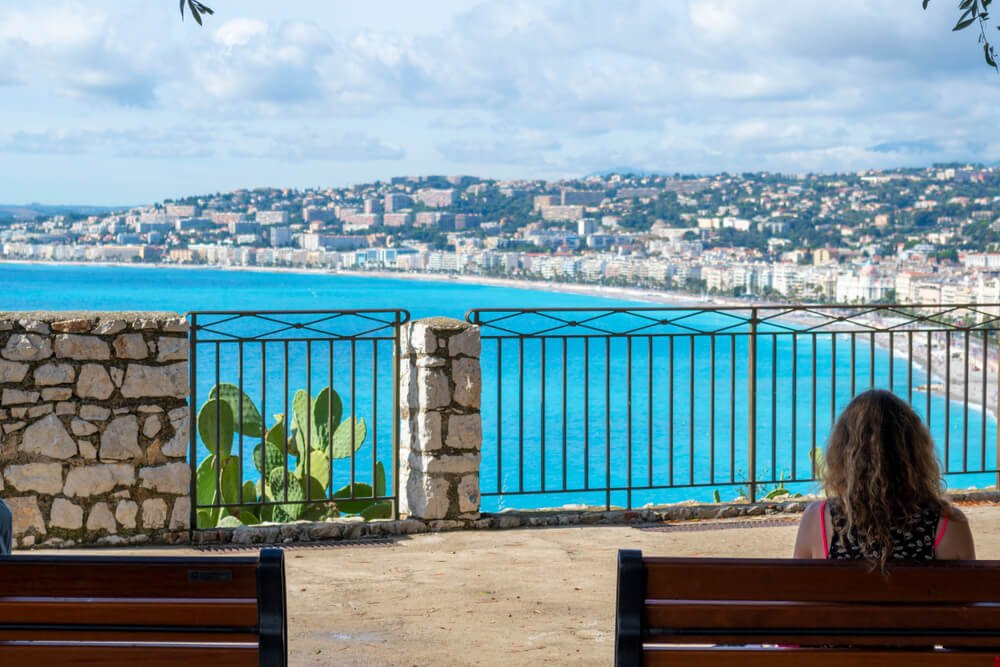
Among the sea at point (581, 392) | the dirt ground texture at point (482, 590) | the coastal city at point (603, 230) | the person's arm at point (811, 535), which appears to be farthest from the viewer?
the coastal city at point (603, 230)

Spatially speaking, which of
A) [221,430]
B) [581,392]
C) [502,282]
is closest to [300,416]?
[221,430]

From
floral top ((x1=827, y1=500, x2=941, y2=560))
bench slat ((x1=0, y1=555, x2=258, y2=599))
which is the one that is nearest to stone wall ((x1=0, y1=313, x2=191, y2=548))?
bench slat ((x1=0, y1=555, x2=258, y2=599))

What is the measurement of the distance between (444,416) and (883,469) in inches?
164

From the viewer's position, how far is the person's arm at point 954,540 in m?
2.76

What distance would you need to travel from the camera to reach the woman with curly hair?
107 inches

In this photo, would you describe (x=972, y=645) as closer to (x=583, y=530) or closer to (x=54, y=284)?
(x=583, y=530)

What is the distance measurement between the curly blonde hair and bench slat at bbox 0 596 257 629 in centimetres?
137

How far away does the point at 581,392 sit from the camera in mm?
51531

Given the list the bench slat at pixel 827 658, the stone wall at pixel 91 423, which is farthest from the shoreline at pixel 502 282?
the bench slat at pixel 827 658

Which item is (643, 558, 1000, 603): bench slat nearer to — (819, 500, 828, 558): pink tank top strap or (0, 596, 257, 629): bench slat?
(819, 500, 828, 558): pink tank top strap

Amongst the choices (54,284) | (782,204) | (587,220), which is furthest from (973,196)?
(54,284)

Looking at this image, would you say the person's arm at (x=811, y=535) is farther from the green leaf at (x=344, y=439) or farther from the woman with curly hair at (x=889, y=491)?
the green leaf at (x=344, y=439)

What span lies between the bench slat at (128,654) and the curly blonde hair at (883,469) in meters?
1.39

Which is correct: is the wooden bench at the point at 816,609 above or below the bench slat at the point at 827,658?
above
